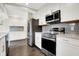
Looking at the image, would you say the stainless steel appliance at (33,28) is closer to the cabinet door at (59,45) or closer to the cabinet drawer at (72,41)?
the cabinet door at (59,45)

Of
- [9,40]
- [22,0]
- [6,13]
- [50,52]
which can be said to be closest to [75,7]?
[50,52]

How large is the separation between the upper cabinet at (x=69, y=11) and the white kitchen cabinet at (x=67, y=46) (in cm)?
51

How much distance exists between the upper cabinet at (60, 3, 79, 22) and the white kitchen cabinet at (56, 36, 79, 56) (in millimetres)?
514

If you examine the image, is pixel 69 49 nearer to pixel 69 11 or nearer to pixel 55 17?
pixel 69 11

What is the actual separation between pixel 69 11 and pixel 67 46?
816 mm

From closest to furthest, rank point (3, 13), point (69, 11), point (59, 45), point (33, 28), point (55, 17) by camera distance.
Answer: point (59, 45) → point (69, 11) → point (3, 13) → point (55, 17) → point (33, 28)

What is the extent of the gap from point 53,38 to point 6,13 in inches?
44.4

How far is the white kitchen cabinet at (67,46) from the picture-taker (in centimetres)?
152

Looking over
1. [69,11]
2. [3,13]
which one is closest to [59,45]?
[69,11]

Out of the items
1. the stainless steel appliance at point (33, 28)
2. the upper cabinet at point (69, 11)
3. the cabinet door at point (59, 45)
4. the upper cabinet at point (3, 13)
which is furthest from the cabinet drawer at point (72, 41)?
the stainless steel appliance at point (33, 28)

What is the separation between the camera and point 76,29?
212 cm

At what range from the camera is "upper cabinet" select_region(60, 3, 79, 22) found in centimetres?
193

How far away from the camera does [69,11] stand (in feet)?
6.93

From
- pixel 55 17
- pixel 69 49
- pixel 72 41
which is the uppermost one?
pixel 55 17
